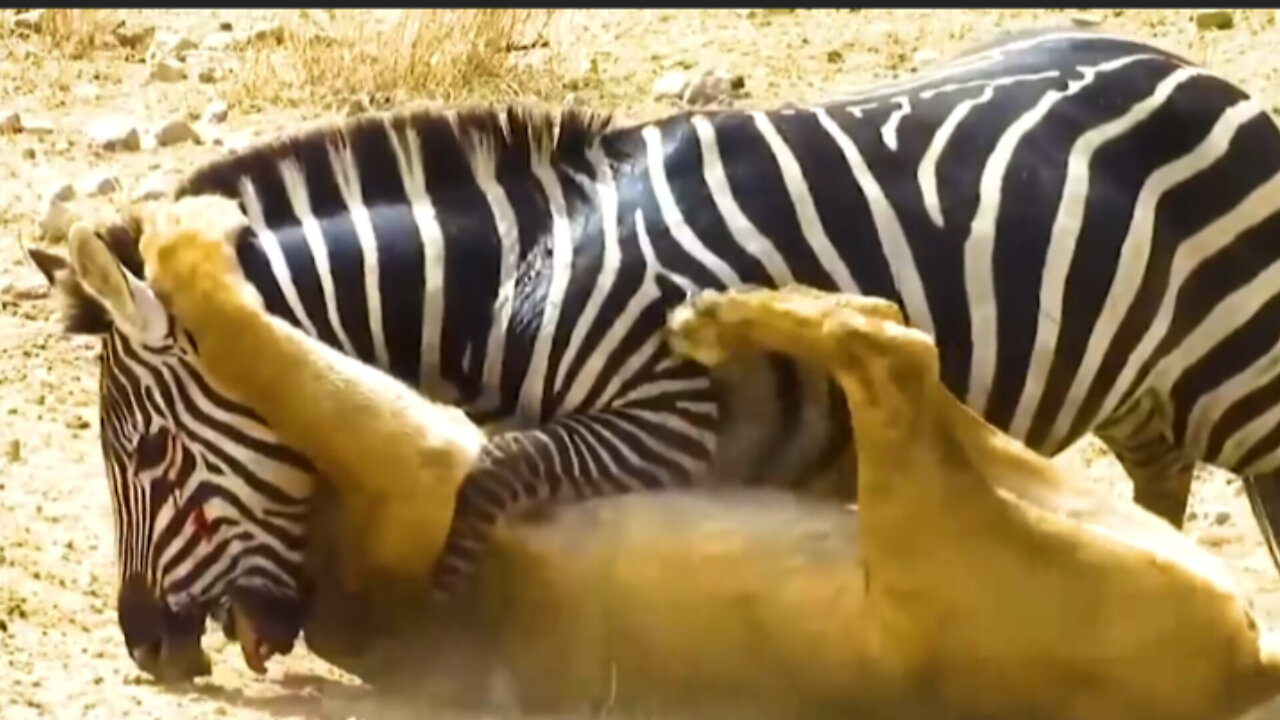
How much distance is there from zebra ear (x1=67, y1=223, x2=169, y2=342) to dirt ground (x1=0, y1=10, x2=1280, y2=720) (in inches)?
25.4

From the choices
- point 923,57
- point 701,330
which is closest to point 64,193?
point 923,57

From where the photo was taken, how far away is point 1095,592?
3.27 metres

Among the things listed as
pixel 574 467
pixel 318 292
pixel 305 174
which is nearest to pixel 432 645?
pixel 574 467

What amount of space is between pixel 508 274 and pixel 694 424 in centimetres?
43

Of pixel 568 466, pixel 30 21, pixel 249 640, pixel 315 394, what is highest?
pixel 30 21

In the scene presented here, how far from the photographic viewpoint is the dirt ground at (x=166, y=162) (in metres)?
3.90

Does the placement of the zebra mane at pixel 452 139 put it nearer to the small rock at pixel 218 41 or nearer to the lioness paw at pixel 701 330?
the lioness paw at pixel 701 330

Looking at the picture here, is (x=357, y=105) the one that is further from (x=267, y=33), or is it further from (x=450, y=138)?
(x=450, y=138)

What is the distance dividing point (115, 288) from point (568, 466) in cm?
81

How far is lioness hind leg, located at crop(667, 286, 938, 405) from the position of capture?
331 centimetres

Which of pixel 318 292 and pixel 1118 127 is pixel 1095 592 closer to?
pixel 1118 127

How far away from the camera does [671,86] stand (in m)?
8.47

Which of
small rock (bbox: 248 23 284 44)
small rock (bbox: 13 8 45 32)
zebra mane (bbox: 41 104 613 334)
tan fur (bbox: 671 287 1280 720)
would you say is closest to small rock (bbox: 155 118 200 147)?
small rock (bbox: 248 23 284 44)

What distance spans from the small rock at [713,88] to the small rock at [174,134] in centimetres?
184
